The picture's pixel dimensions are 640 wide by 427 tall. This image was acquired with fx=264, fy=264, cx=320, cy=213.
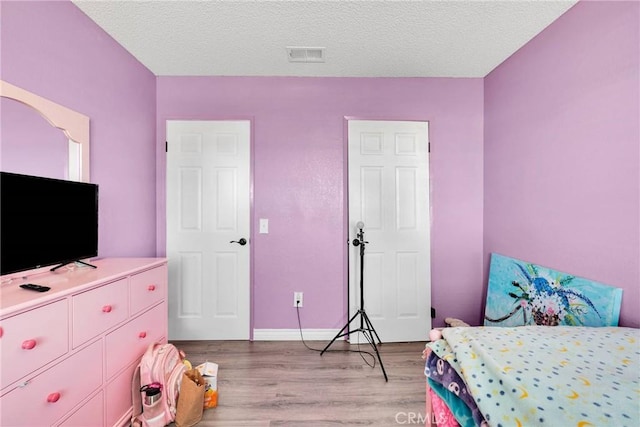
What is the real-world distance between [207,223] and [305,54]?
171cm

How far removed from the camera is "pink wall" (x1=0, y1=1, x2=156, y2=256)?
1326 mm

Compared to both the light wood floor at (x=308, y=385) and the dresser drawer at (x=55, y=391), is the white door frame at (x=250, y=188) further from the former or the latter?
the dresser drawer at (x=55, y=391)

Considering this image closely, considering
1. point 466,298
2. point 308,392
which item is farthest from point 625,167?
point 308,392

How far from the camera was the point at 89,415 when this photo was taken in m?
1.25

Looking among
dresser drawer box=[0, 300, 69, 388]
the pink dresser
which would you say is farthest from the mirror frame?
dresser drawer box=[0, 300, 69, 388]

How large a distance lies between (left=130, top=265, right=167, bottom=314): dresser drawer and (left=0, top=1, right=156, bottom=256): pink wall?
1.60 ft

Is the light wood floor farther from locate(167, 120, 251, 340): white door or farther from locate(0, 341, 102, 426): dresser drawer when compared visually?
locate(0, 341, 102, 426): dresser drawer

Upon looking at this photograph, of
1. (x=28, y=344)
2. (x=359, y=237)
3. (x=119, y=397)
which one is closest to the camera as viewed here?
(x=28, y=344)

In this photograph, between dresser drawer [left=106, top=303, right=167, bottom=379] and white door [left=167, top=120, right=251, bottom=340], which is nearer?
dresser drawer [left=106, top=303, right=167, bottom=379]

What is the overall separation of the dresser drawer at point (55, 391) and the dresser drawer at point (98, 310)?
Result: 7cm

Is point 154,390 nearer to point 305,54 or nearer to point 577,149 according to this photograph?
point 305,54

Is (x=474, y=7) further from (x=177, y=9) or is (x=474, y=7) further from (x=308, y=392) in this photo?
(x=308, y=392)

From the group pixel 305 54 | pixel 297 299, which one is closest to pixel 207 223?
pixel 297 299

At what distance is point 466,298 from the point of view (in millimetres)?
2533
